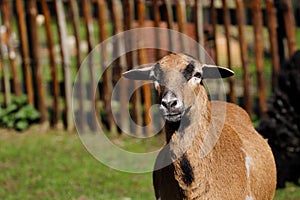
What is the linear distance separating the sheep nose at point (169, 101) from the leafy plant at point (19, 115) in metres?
7.54

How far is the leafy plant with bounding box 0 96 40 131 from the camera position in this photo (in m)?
12.5

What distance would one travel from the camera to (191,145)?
555 centimetres

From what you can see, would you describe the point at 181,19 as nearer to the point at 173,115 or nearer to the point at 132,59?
the point at 132,59

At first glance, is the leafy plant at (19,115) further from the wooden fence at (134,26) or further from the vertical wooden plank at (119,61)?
the vertical wooden plank at (119,61)

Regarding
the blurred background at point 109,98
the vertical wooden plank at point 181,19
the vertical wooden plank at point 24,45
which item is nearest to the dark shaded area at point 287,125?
the blurred background at point 109,98

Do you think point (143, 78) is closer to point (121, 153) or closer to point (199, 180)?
point (199, 180)

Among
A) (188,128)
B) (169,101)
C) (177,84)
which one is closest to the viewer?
(169,101)

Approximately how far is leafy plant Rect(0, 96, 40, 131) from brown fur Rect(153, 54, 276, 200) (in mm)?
6702

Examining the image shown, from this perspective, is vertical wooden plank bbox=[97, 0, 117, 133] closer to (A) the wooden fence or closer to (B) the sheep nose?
(A) the wooden fence

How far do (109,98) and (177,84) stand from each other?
22.2 ft

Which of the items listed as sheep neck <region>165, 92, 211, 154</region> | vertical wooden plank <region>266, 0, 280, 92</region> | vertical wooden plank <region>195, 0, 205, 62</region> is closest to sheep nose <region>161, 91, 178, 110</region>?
sheep neck <region>165, 92, 211, 154</region>

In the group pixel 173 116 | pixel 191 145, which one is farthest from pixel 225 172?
pixel 173 116

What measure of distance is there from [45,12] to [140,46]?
1.66 meters

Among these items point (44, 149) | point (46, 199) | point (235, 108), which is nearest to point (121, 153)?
point (44, 149)
